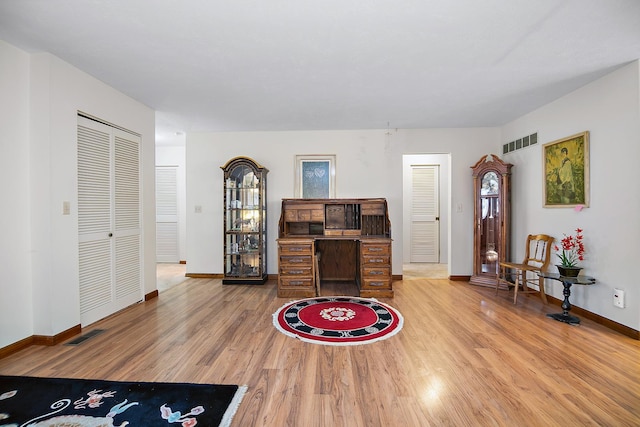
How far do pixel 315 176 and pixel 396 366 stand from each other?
3303 millimetres

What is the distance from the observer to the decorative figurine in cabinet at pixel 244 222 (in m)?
4.64

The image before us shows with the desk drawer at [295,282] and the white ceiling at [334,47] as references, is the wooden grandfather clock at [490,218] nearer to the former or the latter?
the white ceiling at [334,47]

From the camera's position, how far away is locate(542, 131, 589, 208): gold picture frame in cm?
317

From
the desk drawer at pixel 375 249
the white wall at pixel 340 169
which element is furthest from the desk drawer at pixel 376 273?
the white wall at pixel 340 169

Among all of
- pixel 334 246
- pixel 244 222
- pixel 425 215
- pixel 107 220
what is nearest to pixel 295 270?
pixel 334 246

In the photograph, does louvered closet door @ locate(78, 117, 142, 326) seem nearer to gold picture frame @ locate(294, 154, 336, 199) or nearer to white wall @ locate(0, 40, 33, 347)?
white wall @ locate(0, 40, 33, 347)

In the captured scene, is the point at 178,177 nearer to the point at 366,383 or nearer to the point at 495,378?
the point at 366,383

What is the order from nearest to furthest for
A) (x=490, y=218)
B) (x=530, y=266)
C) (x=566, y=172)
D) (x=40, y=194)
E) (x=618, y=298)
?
(x=40, y=194)
(x=618, y=298)
(x=566, y=172)
(x=530, y=266)
(x=490, y=218)

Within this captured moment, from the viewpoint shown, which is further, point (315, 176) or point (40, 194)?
point (315, 176)

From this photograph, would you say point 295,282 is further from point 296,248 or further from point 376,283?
point 376,283

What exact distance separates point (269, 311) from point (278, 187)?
221 centimetres

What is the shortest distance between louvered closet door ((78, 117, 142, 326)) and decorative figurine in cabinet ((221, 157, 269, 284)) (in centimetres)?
127

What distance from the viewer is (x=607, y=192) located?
115 inches

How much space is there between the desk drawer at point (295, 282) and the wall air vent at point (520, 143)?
3538mm
